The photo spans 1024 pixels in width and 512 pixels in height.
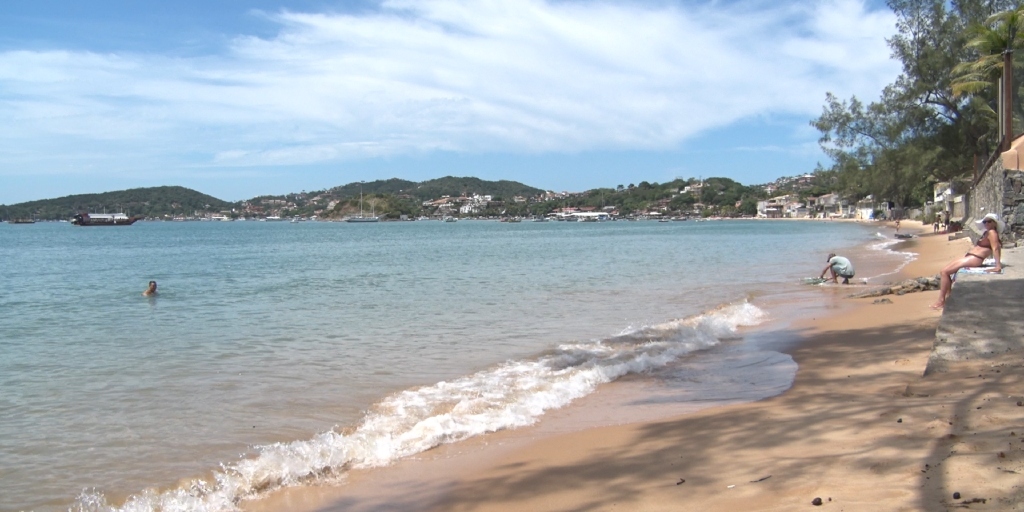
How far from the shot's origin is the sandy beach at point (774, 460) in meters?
4.35

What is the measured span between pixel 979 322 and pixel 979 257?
4.91m

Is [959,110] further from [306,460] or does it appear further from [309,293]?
[306,460]

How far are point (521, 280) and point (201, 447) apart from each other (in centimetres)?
1912

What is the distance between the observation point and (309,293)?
2278cm

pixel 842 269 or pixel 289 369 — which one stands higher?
pixel 842 269

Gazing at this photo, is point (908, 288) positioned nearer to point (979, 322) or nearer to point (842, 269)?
point (842, 269)

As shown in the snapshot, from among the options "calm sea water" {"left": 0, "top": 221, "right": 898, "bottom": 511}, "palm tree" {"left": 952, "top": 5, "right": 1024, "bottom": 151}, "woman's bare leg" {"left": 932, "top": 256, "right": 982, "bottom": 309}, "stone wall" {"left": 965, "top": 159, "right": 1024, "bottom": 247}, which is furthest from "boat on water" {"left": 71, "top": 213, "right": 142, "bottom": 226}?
"woman's bare leg" {"left": 932, "top": 256, "right": 982, "bottom": 309}

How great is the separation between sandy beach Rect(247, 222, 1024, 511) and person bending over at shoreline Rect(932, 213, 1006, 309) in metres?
4.38

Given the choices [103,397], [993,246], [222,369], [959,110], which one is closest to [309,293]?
[222,369]

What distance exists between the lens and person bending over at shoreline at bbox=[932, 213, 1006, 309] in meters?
11.6

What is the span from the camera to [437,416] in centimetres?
759

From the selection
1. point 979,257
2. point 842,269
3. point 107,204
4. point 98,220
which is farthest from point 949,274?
point 107,204

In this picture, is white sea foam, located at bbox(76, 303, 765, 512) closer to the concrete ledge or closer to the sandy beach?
the sandy beach

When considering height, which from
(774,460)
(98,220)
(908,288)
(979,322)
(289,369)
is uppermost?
(98,220)
